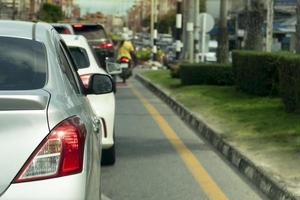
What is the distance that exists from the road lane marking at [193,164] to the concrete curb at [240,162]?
0.41m

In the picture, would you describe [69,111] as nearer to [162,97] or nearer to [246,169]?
[246,169]

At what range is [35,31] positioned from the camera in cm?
446

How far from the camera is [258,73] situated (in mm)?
14539

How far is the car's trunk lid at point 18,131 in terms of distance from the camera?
3.36m

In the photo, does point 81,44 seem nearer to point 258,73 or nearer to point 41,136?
point 41,136

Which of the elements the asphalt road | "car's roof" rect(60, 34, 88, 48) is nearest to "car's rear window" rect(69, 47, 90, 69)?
A: "car's roof" rect(60, 34, 88, 48)

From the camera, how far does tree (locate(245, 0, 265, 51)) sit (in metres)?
17.8

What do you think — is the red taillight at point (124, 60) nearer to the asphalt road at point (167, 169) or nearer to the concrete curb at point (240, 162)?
the concrete curb at point (240, 162)

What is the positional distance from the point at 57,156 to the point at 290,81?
832 cm

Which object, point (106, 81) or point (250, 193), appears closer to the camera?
point (106, 81)

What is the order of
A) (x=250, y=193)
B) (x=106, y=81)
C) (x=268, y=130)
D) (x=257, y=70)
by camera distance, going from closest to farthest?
(x=106, y=81) < (x=250, y=193) < (x=268, y=130) < (x=257, y=70)

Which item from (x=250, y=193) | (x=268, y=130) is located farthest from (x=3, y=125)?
(x=268, y=130)

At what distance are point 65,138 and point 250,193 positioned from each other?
386cm

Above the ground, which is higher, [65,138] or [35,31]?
[35,31]
